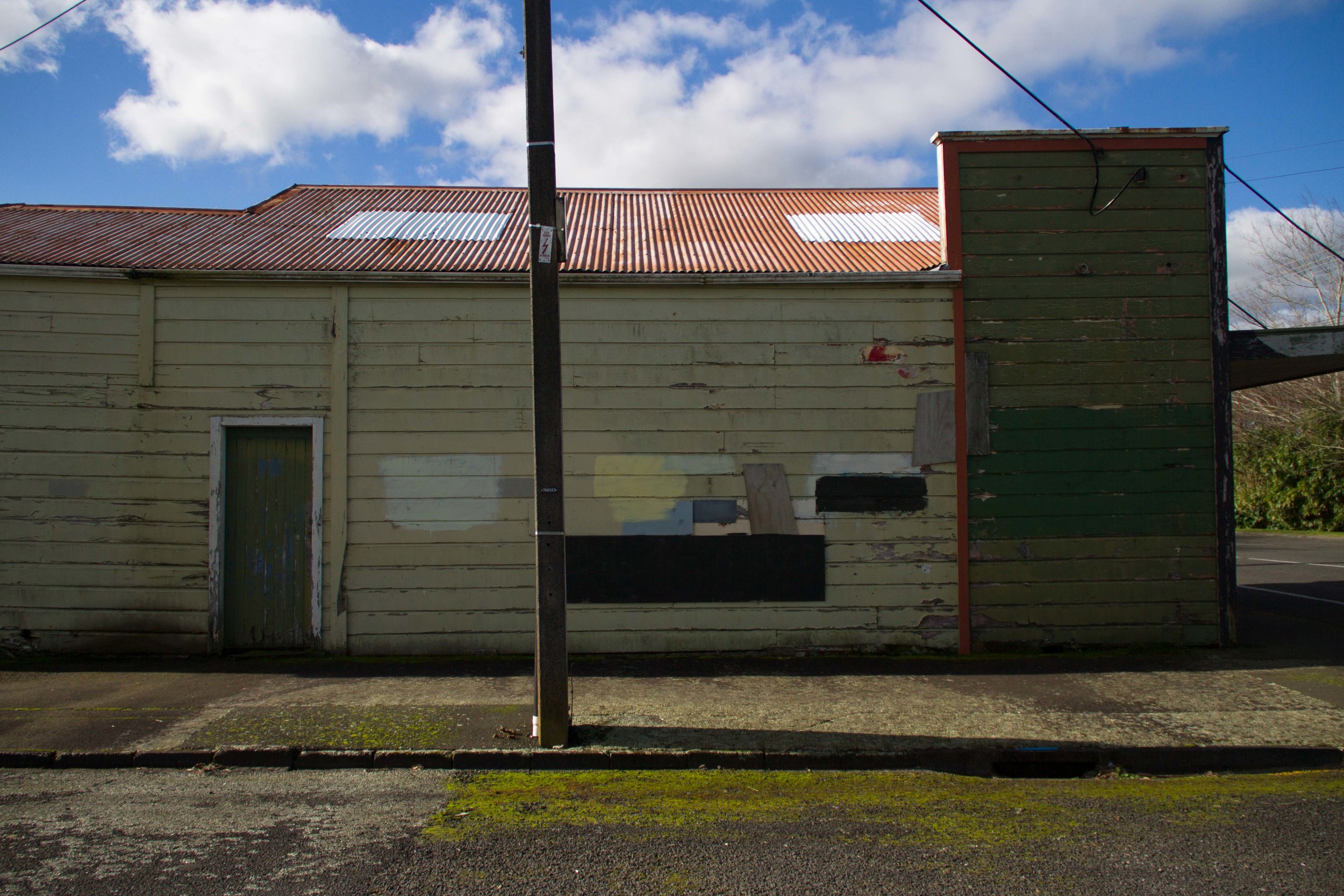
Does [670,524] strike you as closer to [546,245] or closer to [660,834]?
[546,245]

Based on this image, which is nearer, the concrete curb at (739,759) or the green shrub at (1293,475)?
the concrete curb at (739,759)

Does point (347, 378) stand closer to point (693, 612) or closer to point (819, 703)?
point (693, 612)

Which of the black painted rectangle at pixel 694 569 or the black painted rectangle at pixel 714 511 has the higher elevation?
the black painted rectangle at pixel 714 511

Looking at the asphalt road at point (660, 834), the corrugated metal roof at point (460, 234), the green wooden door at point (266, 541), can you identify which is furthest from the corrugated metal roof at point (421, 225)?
the asphalt road at point (660, 834)

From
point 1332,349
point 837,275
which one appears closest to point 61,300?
point 837,275

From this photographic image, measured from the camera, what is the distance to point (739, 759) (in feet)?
15.7

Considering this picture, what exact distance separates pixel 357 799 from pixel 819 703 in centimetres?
316

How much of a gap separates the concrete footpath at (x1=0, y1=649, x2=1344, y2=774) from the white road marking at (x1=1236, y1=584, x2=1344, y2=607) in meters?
4.12

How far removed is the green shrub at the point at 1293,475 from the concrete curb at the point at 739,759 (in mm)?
19718

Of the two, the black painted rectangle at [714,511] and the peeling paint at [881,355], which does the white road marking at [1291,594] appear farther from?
the black painted rectangle at [714,511]

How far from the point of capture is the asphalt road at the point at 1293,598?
765cm

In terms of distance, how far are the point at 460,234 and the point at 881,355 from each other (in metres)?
4.69

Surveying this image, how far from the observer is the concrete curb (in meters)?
4.77

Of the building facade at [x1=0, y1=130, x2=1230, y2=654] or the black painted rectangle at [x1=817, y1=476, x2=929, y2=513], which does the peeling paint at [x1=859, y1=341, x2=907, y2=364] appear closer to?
the building facade at [x1=0, y1=130, x2=1230, y2=654]
